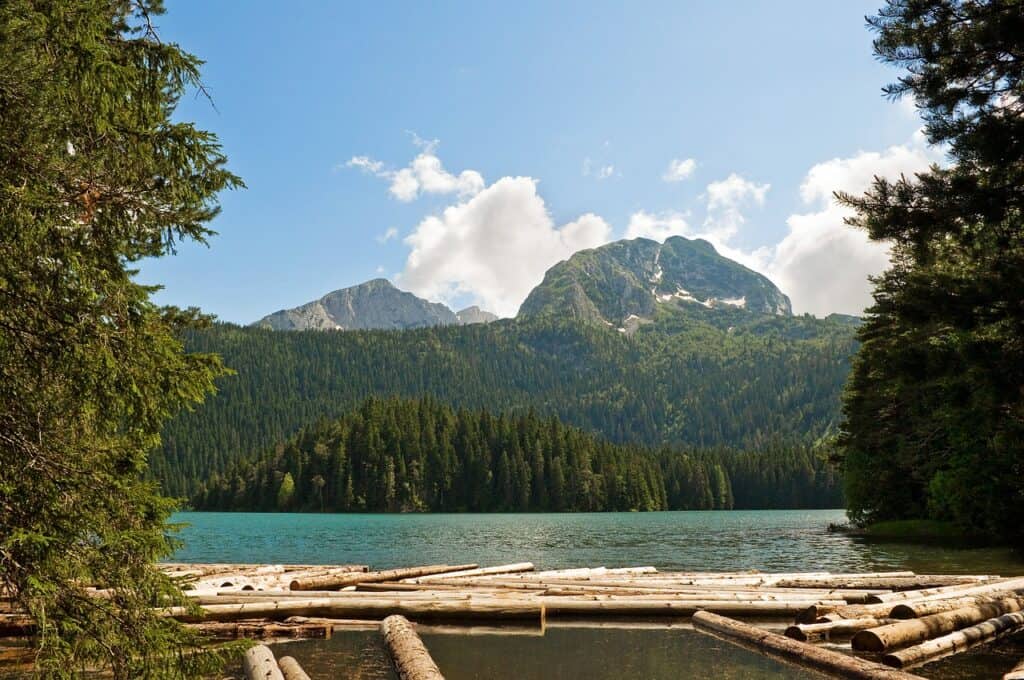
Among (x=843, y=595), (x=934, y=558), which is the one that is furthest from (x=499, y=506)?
(x=843, y=595)

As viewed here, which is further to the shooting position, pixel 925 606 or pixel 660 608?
pixel 660 608

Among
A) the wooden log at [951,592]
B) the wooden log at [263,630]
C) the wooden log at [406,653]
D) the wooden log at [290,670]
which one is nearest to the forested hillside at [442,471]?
the wooden log at [951,592]

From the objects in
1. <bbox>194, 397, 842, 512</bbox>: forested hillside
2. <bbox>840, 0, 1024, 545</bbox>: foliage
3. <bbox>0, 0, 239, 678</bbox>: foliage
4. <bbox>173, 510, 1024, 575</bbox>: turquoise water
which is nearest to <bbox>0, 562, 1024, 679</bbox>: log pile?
<bbox>0, 0, 239, 678</bbox>: foliage

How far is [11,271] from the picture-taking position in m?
6.71

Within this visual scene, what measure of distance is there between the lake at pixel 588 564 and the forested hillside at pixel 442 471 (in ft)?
266

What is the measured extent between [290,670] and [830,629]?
10.2 meters

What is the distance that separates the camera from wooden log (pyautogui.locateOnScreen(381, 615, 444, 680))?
10.3 m

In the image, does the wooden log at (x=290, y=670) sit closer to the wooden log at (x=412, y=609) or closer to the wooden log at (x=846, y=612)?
the wooden log at (x=412, y=609)

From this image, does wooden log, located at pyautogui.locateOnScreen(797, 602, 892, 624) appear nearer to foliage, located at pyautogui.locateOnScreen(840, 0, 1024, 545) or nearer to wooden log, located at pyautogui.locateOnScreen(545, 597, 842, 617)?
wooden log, located at pyautogui.locateOnScreen(545, 597, 842, 617)

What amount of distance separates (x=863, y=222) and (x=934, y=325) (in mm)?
2680

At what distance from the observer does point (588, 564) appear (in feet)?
118

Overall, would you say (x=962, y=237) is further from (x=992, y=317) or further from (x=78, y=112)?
(x=78, y=112)

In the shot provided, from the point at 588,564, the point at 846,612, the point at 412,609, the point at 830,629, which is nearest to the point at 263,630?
the point at 412,609

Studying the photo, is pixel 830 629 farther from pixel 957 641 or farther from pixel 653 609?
pixel 653 609
